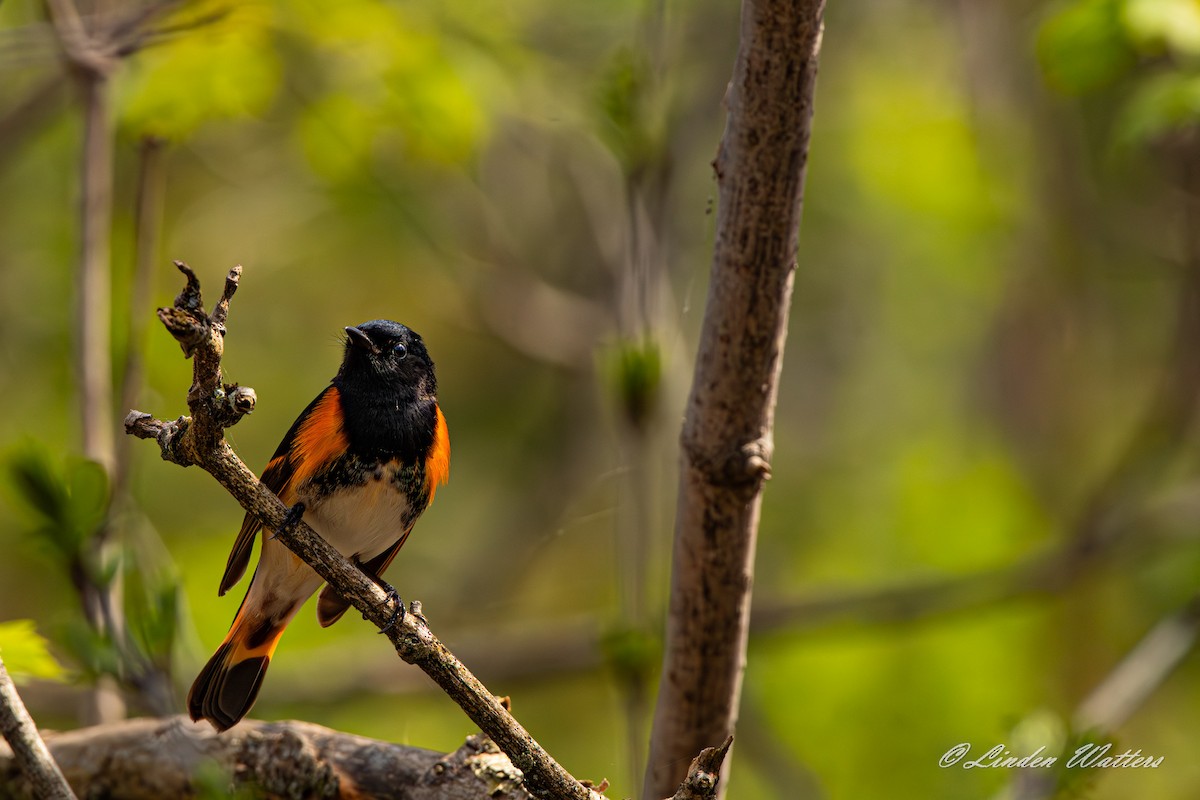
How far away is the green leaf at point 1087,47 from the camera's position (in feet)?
11.4

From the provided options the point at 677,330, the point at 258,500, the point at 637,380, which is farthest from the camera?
the point at 677,330

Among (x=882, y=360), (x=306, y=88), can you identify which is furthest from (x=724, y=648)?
(x=882, y=360)

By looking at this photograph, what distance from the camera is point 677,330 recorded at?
3684mm

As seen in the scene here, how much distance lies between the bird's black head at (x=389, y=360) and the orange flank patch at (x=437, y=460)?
0.11 metres

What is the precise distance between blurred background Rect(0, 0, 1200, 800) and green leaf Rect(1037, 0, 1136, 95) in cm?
1

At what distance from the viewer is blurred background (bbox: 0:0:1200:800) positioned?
4207mm

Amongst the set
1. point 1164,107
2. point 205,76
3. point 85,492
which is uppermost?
point 205,76

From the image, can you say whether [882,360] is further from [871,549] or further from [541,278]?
[541,278]

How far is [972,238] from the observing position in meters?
6.92

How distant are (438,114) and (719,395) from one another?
2.70 metres

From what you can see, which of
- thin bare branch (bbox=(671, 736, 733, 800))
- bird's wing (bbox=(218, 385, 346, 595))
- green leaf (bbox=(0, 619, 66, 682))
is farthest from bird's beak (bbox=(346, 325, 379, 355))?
thin bare branch (bbox=(671, 736, 733, 800))

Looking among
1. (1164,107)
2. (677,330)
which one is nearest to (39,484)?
(677,330)

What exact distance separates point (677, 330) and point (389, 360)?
1.22m
